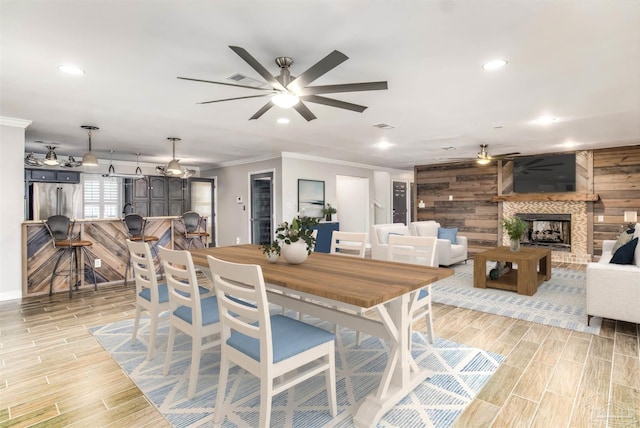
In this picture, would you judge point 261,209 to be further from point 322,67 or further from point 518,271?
point 322,67

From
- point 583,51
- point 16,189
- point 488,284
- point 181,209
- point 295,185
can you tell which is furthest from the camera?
point 181,209

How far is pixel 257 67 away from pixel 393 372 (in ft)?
6.75

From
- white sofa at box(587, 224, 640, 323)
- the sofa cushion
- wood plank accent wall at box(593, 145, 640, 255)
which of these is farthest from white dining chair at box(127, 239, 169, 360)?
wood plank accent wall at box(593, 145, 640, 255)

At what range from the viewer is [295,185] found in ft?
23.7

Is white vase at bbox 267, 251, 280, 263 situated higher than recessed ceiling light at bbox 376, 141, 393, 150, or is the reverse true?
recessed ceiling light at bbox 376, 141, 393, 150

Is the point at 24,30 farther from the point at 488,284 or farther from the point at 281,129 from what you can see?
the point at 488,284

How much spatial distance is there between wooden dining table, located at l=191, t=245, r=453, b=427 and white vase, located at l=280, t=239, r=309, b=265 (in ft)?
0.16

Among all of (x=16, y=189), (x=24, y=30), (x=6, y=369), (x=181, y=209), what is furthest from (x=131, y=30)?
(x=181, y=209)

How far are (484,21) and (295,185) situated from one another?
5415 millimetres

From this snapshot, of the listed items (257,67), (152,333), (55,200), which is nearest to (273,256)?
(152,333)

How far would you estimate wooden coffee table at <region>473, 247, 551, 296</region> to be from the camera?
4387 millimetres

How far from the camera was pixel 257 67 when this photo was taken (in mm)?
2107

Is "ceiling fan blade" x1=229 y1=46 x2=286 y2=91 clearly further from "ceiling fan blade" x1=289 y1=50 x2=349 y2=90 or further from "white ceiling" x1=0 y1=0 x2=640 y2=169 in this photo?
"white ceiling" x1=0 y1=0 x2=640 y2=169

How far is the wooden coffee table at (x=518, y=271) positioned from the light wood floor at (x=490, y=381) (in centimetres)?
103
